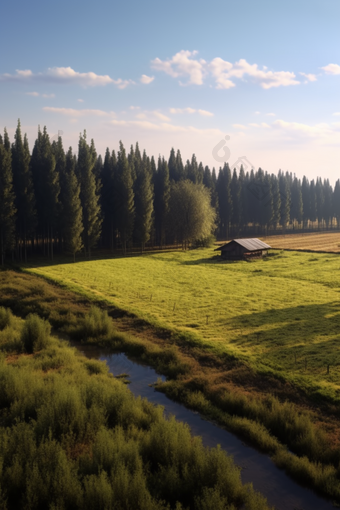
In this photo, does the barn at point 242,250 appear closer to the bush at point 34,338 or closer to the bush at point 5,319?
the bush at point 5,319

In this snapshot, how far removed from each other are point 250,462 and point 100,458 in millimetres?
4857

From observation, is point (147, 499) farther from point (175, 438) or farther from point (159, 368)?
point (159, 368)

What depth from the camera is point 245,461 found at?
1285cm

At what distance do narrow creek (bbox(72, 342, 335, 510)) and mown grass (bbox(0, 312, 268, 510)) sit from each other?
867 mm

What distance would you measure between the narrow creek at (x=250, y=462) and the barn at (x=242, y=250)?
42.8 meters

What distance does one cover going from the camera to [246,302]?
32719mm

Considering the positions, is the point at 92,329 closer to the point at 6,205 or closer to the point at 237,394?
the point at 237,394

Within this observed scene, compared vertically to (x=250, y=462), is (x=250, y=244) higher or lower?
higher

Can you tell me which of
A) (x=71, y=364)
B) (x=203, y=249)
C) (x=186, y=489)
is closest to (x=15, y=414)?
(x=71, y=364)

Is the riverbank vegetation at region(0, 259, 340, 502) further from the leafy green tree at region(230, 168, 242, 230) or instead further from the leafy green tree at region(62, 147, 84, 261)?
the leafy green tree at region(230, 168, 242, 230)

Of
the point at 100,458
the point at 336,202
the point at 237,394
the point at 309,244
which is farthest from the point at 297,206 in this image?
the point at 100,458

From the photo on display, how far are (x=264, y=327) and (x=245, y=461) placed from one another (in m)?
13.7

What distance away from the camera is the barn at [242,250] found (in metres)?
60.3

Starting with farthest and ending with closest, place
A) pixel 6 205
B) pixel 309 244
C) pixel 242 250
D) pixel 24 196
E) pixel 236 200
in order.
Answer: pixel 236 200 → pixel 309 244 → pixel 242 250 → pixel 24 196 → pixel 6 205
